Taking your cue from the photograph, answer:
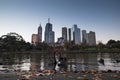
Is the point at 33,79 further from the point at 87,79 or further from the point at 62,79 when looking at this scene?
the point at 87,79

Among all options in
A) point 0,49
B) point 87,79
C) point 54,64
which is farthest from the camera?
point 0,49

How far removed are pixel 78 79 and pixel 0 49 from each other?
192135 mm

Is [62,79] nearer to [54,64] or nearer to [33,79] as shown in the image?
[33,79]

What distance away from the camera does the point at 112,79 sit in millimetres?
17062

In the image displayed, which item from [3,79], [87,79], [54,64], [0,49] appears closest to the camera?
[87,79]

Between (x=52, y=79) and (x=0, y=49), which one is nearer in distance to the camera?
(x=52, y=79)

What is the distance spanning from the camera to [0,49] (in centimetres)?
19962

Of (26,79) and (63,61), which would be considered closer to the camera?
(26,79)

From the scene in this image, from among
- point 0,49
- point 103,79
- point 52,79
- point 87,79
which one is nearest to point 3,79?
point 52,79

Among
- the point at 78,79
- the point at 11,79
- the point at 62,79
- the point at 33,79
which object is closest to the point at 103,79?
the point at 78,79

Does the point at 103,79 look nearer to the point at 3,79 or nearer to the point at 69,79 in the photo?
the point at 69,79

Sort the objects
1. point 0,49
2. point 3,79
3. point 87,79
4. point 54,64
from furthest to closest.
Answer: point 0,49 → point 54,64 → point 3,79 → point 87,79

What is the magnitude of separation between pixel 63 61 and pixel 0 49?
170m

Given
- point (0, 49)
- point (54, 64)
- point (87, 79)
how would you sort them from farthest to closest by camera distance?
point (0, 49)
point (54, 64)
point (87, 79)
